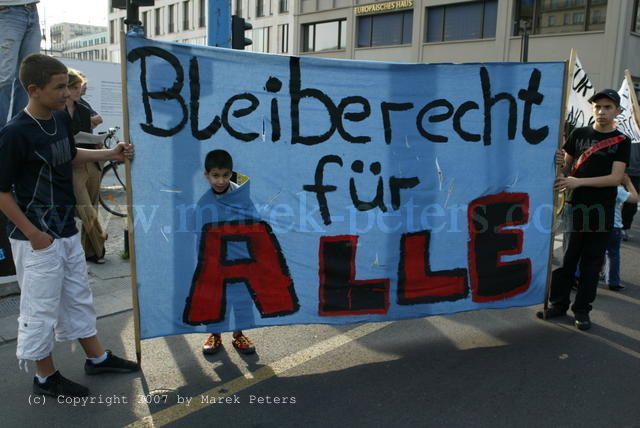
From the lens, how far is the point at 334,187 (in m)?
3.72

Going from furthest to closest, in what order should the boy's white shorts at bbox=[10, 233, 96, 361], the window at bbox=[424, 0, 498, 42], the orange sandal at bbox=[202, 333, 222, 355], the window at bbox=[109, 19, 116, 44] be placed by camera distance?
1. the window at bbox=[109, 19, 116, 44]
2. the window at bbox=[424, 0, 498, 42]
3. the orange sandal at bbox=[202, 333, 222, 355]
4. the boy's white shorts at bbox=[10, 233, 96, 361]

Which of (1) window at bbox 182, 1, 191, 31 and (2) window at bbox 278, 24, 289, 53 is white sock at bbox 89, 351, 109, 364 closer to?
(2) window at bbox 278, 24, 289, 53

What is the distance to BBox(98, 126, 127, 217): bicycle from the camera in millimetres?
8258

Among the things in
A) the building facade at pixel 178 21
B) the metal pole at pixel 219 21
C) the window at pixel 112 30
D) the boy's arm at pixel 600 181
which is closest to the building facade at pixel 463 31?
the metal pole at pixel 219 21

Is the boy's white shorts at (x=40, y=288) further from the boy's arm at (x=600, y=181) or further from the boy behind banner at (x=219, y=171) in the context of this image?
the boy's arm at (x=600, y=181)

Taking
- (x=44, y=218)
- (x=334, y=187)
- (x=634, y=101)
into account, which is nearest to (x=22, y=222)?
(x=44, y=218)

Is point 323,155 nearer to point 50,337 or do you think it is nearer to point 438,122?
point 438,122

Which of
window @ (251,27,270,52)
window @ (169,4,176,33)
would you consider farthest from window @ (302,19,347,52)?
window @ (169,4,176,33)

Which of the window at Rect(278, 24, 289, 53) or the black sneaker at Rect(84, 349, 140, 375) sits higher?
the window at Rect(278, 24, 289, 53)

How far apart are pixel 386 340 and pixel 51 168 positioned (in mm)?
2625

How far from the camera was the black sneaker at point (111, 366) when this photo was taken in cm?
351

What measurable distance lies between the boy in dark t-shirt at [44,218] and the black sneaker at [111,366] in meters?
0.25

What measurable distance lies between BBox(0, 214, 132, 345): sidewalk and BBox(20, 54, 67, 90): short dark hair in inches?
83.9

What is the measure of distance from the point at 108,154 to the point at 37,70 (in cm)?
65
